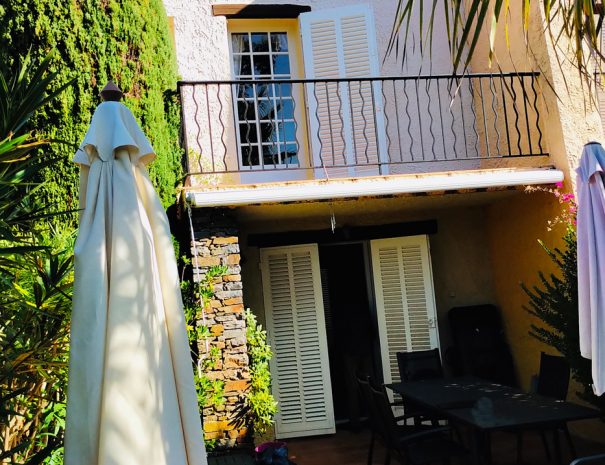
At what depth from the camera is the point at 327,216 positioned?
8.76m

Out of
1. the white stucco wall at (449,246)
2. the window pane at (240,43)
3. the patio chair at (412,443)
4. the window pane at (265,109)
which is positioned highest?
the window pane at (240,43)

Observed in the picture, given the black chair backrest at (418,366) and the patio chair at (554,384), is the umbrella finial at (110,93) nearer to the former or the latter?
the patio chair at (554,384)

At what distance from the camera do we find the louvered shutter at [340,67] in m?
8.66

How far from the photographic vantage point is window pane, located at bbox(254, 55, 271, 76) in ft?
29.8

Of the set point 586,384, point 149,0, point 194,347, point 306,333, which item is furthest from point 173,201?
point 586,384

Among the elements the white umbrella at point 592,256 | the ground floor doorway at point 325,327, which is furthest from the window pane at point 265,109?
the white umbrella at point 592,256

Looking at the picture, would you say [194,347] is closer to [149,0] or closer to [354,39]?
[149,0]

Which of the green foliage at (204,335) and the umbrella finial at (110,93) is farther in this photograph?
the green foliage at (204,335)

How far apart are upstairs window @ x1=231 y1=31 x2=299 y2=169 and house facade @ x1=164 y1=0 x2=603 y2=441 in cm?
2

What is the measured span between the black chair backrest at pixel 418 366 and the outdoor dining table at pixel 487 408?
73cm

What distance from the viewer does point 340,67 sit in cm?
880

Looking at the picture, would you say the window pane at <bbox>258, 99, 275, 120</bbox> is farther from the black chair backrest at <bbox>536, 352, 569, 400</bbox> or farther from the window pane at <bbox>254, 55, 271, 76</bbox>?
the black chair backrest at <bbox>536, 352, 569, 400</bbox>

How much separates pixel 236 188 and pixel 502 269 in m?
4.23

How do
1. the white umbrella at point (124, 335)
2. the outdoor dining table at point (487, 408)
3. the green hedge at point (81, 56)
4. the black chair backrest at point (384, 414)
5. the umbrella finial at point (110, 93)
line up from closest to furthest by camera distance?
the white umbrella at point (124, 335) → the umbrella finial at point (110, 93) → the outdoor dining table at point (487, 408) → the black chair backrest at point (384, 414) → the green hedge at point (81, 56)
